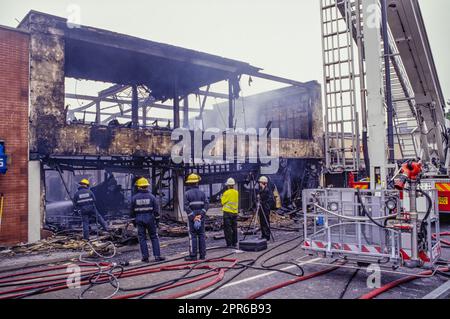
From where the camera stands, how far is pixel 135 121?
15.0m

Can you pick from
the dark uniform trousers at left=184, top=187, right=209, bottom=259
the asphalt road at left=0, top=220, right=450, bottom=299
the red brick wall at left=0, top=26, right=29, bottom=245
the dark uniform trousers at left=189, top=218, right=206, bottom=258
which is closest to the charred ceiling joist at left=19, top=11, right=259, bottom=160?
the red brick wall at left=0, top=26, right=29, bottom=245

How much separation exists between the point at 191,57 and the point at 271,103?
27.8 feet

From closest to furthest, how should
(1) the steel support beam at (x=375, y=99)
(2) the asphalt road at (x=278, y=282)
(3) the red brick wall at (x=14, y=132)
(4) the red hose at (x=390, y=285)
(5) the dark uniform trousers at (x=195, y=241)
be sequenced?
(4) the red hose at (x=390, y=285) < (2) the asphalt road at (x=278, y=282) < (1) the steel support beam at (x=375, y=99) < (5) the dark uniform trousers at (x=195, y=241) < (3) the red brick wall at (x=14, y=132)

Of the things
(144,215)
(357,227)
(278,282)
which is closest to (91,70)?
(144,215)

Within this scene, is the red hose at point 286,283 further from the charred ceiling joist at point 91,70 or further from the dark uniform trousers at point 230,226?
the charred ceiling joist at point 91,70

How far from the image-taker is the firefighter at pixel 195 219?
299 inches

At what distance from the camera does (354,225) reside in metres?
6.13

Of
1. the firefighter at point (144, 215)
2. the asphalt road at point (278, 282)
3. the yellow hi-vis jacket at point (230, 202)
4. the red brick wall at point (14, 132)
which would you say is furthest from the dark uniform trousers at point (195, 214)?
the red brick wall at point (14, 132)

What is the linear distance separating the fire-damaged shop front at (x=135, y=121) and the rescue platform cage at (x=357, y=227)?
7.44 meters

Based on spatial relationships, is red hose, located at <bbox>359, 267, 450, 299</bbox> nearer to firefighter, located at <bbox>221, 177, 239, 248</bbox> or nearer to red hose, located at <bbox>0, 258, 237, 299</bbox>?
red hose, located at <bbox>0, 258, 237, 299</bbox>

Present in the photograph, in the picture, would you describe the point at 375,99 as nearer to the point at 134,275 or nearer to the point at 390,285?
the point at 390,285

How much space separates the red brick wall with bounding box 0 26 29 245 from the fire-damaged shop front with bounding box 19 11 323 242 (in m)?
0.23

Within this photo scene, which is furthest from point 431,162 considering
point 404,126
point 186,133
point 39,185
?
point 39,185
